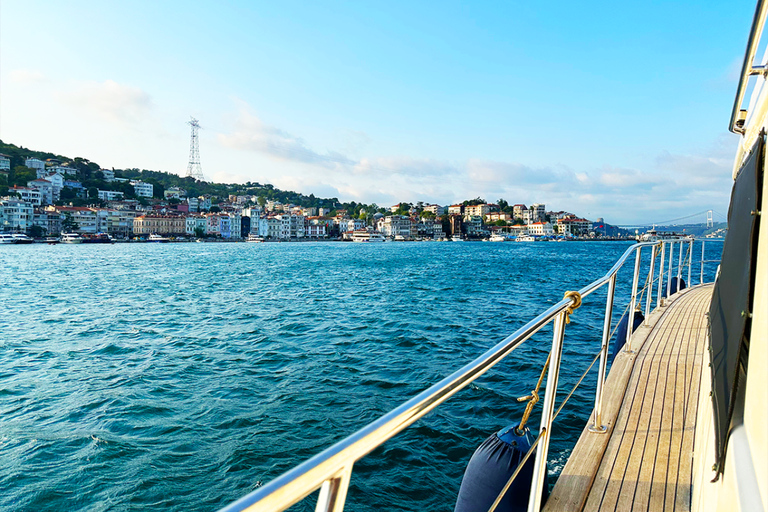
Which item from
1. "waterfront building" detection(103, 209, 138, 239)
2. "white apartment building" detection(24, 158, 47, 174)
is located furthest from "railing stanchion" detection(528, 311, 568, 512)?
"white apartment building" detection(24, 158, 47, 174)

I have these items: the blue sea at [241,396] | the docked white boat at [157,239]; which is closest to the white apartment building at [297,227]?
the docked white boat at [157,239]

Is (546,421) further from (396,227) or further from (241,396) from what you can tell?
(396,227)

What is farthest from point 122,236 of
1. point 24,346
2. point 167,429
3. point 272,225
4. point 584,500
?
point 584,500

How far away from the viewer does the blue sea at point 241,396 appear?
4.55m

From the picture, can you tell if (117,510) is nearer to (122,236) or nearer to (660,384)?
(660,384)

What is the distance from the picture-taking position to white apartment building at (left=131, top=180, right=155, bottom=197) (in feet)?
364

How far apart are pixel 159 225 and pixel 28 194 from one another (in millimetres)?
21043

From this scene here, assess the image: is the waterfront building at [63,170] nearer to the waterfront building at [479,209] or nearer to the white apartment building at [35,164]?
the white apartment building at [35,164]

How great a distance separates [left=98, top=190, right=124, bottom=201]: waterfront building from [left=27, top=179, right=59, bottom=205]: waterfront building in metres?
9.03

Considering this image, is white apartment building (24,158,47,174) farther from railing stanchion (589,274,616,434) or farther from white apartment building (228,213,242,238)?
railing stanchion (589,274,616,434)

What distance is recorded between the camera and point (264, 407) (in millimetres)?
6262

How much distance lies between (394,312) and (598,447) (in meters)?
11.5

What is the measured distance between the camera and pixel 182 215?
9075cm

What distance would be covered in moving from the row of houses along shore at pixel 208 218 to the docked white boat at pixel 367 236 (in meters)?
4.63
